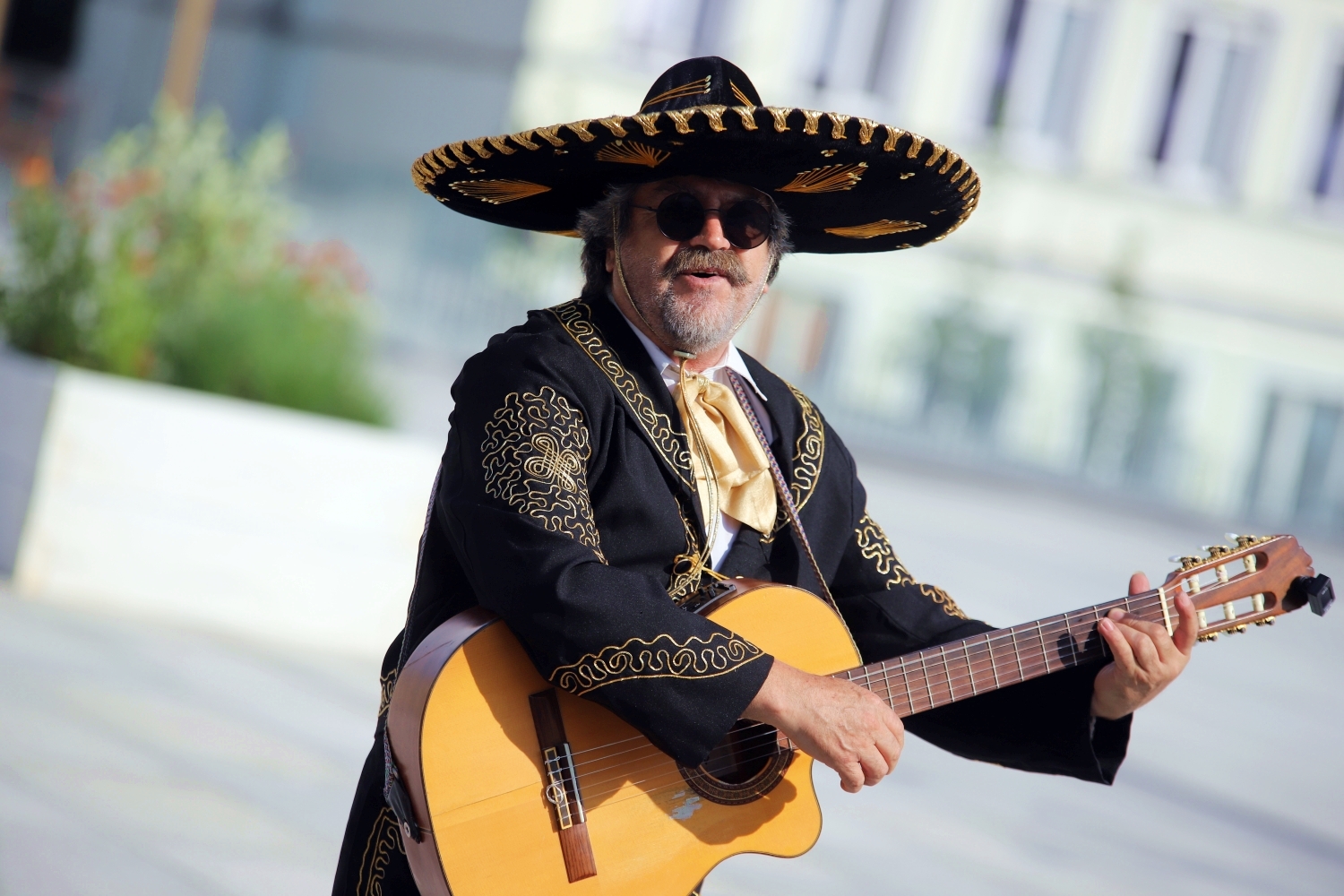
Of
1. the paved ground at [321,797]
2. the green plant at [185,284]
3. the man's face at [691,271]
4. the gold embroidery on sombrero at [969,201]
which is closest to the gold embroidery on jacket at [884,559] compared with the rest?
the man's face at [691,271]

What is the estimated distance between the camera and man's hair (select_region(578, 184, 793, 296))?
2445 mm

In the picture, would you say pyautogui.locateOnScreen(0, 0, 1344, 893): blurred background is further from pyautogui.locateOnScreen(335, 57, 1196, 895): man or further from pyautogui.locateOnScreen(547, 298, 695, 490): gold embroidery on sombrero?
pyautogui.locateOnScreen(547, 298, 695, 490): gold embroidery on sombrero

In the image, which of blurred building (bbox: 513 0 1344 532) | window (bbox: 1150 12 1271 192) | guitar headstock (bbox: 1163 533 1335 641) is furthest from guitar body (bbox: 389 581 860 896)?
window (bbox: 1150 12 1271 192)

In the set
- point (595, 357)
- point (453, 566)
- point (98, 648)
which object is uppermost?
point (595, 357)

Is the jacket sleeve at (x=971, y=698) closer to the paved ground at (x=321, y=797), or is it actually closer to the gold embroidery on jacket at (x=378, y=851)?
the gold embroidery on jacket at (x=378, y=851)

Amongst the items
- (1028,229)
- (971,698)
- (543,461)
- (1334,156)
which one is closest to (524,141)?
(543,461)

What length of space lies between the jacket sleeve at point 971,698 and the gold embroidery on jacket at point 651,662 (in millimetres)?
593

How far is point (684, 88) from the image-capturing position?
238 centimetres

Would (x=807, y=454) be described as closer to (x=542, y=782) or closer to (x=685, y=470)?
(x=685, y=470)

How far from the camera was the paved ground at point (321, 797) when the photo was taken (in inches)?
152

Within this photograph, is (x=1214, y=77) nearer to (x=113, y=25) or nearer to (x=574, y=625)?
(x=113, y=25)

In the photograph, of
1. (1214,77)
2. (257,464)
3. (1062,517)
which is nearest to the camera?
(257,464)

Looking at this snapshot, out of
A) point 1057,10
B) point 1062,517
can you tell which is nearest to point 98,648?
point 1062,517

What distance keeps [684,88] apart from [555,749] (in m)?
1.16
